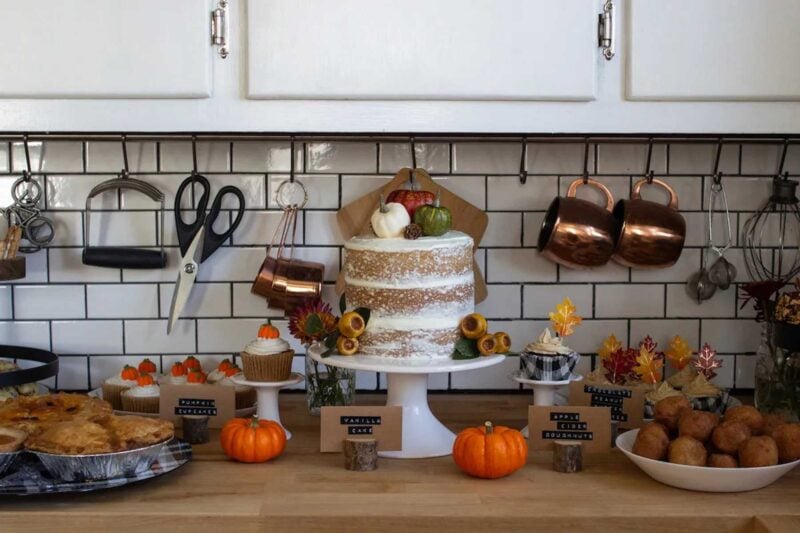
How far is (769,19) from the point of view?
60.2 inches

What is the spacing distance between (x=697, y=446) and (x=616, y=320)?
1.94 ft

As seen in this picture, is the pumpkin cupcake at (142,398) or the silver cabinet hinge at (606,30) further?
the pumpkin cupcake at (142,398)

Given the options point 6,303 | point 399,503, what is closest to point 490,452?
point 399,503

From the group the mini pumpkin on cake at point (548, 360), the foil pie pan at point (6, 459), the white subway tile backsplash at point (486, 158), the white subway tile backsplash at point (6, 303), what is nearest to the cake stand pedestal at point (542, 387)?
the mini pumpkin on cake at point (548, 360)

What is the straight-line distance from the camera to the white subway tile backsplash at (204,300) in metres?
1.85

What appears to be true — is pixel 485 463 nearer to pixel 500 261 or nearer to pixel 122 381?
pixel 500 261

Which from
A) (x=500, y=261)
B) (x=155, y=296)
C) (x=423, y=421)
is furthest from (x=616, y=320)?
(x=155, y=296)

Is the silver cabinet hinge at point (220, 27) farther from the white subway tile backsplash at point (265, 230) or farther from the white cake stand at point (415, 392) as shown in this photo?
the white cake stand at point (415, 392)

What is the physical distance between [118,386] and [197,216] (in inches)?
14.2

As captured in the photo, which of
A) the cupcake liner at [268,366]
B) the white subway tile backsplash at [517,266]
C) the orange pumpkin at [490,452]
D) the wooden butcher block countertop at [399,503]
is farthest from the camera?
the white subway tile backsplash at [517,266]

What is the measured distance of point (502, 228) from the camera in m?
1.86

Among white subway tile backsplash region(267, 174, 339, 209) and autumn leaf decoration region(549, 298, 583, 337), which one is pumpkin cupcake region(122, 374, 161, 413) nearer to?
white subway tile backsplash region(267, 174, 339, 209)

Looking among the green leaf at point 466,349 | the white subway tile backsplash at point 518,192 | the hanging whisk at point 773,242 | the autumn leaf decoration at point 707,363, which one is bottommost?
the autumn leaf decoration at point 707,363

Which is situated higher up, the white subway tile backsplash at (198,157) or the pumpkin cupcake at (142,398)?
the white subway tile backsplash at (198,157)
